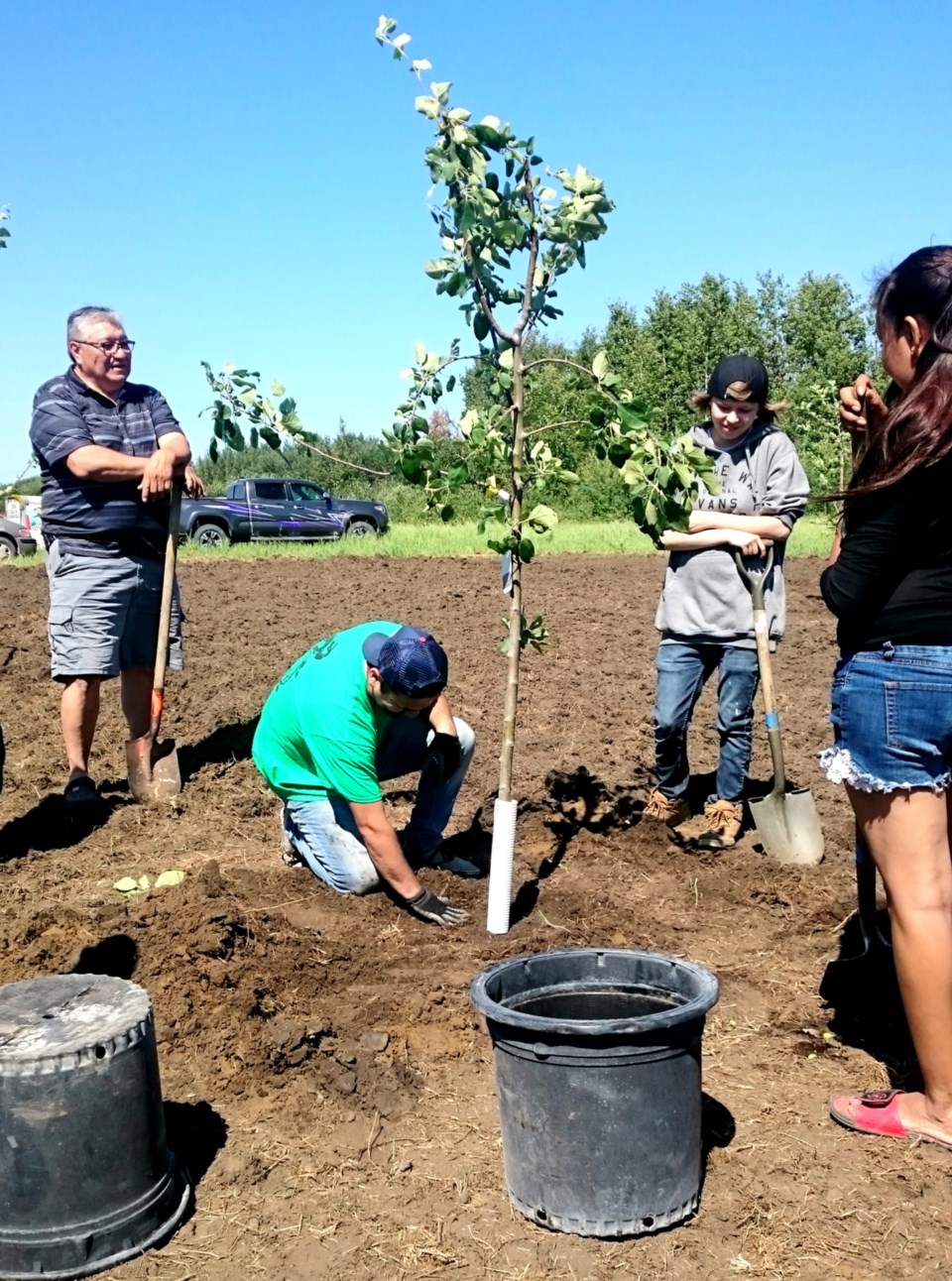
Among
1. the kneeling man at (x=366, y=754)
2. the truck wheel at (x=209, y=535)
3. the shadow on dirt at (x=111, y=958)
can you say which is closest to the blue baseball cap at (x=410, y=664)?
the kneeling man at (x=366, y=754)

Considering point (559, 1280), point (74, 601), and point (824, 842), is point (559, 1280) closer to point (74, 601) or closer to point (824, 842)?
point (824, 842)

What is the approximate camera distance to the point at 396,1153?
A: 10.1 ft

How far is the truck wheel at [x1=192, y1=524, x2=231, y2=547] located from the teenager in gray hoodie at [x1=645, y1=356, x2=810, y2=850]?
67.4ft

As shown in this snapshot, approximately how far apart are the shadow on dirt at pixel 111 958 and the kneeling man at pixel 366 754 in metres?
0.84

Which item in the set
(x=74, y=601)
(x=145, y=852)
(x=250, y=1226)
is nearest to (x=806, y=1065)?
(x=250, y=1226)

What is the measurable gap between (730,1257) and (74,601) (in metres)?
4.30

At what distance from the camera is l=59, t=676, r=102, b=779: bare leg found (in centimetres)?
585

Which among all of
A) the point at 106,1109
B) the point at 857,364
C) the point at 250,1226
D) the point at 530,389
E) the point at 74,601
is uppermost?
the point at 857,364

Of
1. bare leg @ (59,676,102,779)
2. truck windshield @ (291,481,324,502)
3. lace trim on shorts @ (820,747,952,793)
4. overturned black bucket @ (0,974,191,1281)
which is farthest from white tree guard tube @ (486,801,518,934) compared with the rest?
truck windshield @ (291,481,324,502)

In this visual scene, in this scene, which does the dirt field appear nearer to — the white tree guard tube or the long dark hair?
the white tree guard tube

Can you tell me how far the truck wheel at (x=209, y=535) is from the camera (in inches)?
979

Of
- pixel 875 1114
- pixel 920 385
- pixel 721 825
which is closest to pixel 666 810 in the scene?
pixel 721 825

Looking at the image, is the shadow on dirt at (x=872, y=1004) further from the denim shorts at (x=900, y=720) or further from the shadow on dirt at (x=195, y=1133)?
the shadow on dirt at (x=195, y=1133)

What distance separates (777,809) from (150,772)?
302 centimetres
